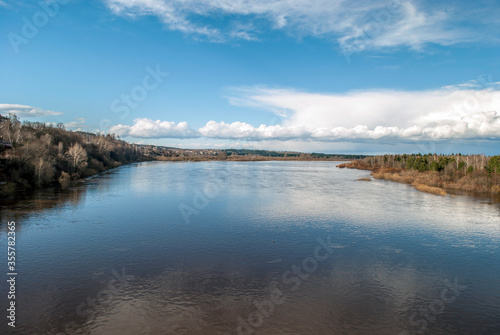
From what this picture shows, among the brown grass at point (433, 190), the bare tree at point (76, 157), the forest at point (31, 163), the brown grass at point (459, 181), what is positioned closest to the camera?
the forest at point (31, 163)

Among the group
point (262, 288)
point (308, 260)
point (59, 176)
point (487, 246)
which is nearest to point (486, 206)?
point (487, 246)

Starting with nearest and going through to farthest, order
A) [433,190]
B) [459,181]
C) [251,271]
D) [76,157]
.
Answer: [251,271], [433,190], [459,181], [76,157]

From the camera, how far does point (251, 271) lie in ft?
39.9

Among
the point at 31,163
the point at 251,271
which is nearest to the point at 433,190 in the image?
the point at 251,271

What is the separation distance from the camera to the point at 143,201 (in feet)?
90.2

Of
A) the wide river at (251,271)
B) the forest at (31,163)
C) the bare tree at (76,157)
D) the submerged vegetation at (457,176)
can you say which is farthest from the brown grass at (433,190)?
the bare tree at (76,157)

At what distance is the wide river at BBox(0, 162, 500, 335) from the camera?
885 cm

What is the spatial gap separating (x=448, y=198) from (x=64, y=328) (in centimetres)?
3447

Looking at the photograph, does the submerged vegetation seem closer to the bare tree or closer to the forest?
the forest

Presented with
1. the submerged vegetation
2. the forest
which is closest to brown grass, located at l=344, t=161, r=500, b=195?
the submerged vegetation

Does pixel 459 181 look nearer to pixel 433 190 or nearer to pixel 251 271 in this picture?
pixel 433 190

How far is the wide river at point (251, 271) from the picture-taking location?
8.85m

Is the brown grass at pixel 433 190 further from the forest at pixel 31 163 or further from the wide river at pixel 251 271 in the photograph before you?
the forest at pixel 31 163

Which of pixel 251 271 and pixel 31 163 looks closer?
pixel 251 271
